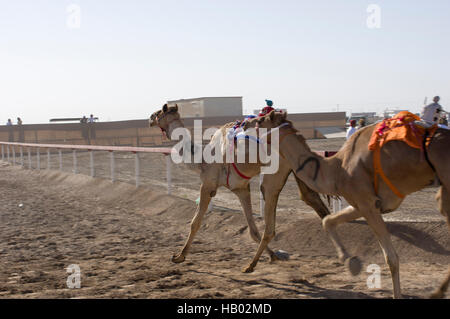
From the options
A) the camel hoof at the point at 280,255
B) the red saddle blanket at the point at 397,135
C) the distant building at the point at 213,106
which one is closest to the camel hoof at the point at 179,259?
the camel hoof at the point at 280,255

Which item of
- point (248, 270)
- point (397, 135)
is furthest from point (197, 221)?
point (397, 135)

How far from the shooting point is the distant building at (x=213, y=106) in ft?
167

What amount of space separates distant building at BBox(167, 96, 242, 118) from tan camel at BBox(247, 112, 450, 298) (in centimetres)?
4420

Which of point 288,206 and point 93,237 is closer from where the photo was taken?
point 93,237

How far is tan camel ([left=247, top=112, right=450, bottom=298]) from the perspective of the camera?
5.17 meters

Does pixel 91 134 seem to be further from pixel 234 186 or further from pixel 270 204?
pixel 270 204

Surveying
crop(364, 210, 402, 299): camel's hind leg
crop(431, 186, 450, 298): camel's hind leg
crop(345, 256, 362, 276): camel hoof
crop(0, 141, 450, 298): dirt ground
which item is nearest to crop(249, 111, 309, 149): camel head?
crop(364, 210, 402, 299): camel's hind leg

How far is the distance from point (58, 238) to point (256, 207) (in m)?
4.55

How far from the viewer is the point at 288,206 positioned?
1189 centimetres

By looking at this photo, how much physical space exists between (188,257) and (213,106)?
143 feet

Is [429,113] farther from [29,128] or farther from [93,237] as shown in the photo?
[29,128]

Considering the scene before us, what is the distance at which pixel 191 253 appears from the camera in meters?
8.33

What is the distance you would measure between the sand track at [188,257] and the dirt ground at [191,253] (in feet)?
0.04
